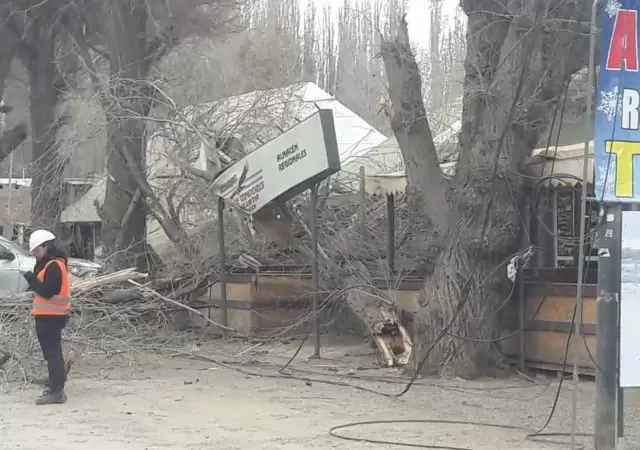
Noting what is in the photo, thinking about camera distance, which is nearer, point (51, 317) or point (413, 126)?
point (51, 317)

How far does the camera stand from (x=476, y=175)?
9.86 meters

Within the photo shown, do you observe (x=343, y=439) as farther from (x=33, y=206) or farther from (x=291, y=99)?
(x=33, y=206)

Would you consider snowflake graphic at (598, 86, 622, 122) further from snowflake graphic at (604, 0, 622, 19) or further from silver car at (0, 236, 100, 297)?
silver car at (0, 236, 100, 297)

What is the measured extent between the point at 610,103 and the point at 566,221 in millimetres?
5332

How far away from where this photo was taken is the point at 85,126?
1568 cm

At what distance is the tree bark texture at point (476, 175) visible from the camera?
31.8 feet

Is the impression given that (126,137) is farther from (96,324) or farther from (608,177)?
(608,177)

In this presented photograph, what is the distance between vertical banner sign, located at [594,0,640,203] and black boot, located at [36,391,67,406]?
5.43 metres

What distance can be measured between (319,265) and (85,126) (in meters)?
5.42

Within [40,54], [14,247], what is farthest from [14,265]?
[40,54]

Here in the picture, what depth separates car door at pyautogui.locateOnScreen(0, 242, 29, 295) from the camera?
1606 centimetres

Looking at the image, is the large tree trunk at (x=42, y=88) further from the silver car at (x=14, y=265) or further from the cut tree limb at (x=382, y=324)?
the cut tree limb at (x=382, y=324)

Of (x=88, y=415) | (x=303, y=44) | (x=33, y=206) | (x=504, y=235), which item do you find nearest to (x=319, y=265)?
(x=504, y=235)

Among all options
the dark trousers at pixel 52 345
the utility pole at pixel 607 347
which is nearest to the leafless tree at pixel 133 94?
the dark trousers at pixel 52 345
